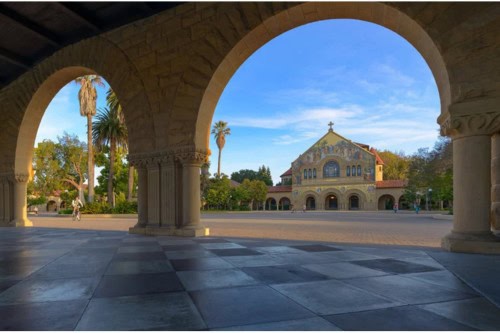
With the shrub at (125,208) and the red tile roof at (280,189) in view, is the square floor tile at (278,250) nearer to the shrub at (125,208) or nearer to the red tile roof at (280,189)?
the shrub at (125,208)

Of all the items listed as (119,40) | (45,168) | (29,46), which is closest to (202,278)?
(119,40)

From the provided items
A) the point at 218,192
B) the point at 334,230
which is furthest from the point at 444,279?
the point at 218,192

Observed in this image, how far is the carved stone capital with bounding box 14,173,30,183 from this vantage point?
518 inches

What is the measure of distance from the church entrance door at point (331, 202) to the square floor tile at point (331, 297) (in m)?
54.6

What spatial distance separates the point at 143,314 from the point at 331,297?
5.54ft

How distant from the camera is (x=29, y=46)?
9.92m

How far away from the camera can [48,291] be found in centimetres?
345

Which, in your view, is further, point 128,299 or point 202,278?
point 202,278

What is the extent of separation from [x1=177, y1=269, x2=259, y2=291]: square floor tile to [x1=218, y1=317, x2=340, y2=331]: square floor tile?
1.17 meters

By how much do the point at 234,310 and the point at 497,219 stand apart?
19.7 feet

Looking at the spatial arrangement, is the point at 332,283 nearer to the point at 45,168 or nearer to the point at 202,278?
the point at 202,278

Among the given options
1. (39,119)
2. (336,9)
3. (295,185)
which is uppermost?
(336,9)

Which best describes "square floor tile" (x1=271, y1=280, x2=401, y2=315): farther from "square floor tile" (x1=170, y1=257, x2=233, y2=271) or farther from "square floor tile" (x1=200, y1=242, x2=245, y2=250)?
"square floor tile" (x1=200, y1=242, x2=245, y2=250)

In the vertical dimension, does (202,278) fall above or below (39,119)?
below
